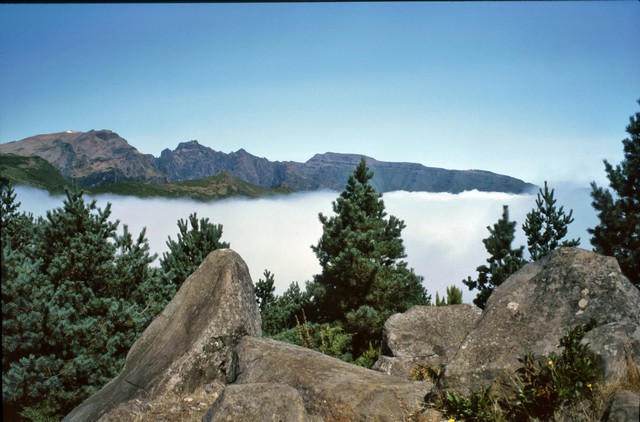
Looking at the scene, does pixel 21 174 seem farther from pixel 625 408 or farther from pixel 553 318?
pixel 625 408

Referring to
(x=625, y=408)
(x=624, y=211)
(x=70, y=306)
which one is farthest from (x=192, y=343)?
(x=624, y=211)

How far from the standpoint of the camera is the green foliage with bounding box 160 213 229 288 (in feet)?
55.6

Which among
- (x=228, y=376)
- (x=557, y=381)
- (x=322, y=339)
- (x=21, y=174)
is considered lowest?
(x=322, y=339)

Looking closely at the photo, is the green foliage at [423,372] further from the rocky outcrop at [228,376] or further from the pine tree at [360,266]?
the pine tree at [360,266]

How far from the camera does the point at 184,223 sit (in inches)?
686

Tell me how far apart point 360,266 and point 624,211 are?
1092 centimetres

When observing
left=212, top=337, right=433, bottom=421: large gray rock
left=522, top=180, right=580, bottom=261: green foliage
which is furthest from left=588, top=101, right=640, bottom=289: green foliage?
left=212, top=337, right=433, bottom=421: large gray rock

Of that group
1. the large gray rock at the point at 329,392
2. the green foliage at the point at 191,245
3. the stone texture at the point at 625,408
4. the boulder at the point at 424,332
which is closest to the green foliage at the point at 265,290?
the green foliage at the point at 191,245

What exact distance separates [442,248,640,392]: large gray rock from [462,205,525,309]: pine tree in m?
9.74

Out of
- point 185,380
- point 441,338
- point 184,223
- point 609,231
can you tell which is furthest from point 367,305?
point 185,380

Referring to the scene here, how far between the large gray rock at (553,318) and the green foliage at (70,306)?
902 centimetres

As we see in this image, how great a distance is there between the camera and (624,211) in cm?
1859

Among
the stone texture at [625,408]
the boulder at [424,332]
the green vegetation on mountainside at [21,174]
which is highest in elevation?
the green vegetation on mountainside at [21,174]

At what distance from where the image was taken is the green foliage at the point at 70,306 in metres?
10.5
